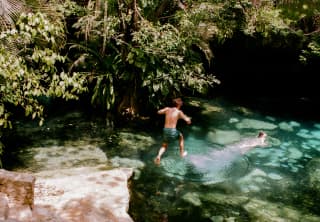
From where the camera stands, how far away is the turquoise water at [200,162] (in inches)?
320

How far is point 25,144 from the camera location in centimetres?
1070

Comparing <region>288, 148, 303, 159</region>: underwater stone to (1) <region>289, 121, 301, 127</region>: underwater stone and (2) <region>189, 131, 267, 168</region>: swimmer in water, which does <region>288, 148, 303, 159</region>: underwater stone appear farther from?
(1) <region>289, 121, 301, 127</region>: underwater stone

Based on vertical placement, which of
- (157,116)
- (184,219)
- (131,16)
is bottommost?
(184,219)

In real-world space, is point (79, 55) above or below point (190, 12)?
below

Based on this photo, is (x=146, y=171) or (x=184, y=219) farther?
(x=146, y=171)

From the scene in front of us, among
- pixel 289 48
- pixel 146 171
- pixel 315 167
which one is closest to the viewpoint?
pixel 146 171

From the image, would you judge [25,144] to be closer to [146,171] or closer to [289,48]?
[146,171]

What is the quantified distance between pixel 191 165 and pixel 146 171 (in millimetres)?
1282

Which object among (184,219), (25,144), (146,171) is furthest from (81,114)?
(184,219)

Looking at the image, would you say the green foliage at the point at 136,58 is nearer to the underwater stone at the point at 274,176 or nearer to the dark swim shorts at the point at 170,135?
the dark swim shorts at the point at 170,135

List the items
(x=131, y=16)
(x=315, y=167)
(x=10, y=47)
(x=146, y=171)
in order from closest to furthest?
(x=10, y=47)
(x=146, y=171)
(x=315, y=167)
(x=131, y=16)

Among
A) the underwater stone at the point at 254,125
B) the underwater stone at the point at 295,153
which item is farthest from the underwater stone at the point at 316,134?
the underwater stone at the point at 295,153

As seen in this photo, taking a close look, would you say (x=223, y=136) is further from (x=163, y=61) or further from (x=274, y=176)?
(x=163, y=61)

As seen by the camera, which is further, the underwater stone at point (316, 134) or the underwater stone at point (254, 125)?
the underwater stone at point (254, 125)
